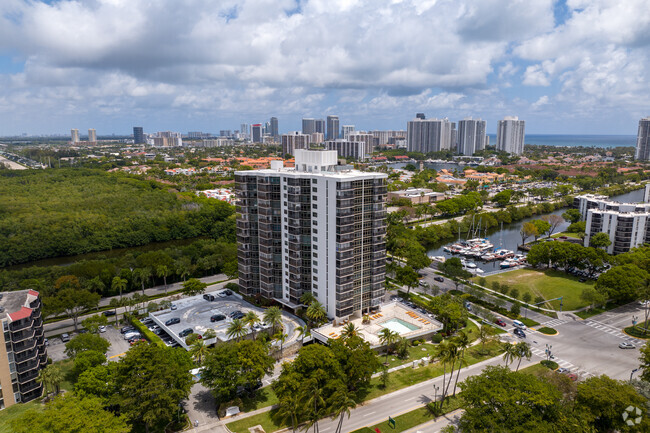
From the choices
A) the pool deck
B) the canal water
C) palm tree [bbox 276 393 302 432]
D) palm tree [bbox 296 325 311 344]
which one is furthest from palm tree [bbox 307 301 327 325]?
the canal water

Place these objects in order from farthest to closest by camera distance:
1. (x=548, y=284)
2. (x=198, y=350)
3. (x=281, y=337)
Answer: (x=548, y=284), (x=281, y=337), (x=198, y=350)

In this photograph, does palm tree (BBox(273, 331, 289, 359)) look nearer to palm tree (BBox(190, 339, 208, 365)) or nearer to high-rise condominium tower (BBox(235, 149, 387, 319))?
high-rise condominium tower (BBox(235, 149, 387, 319))

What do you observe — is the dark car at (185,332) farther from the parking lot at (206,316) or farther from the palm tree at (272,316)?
the palm tree at (272,316)

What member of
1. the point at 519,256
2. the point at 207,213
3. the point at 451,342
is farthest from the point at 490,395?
the point at 207,213

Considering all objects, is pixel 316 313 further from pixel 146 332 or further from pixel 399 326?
pixel 146 332

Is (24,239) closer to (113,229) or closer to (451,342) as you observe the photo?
(113,229)

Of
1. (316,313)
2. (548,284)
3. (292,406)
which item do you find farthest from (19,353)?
(548,284)
